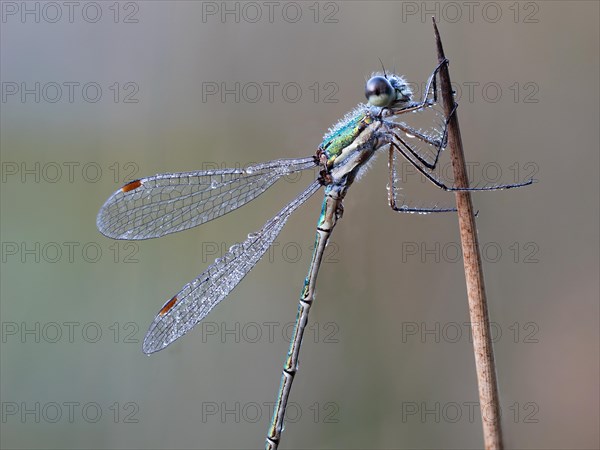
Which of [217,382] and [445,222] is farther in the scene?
[217,382]

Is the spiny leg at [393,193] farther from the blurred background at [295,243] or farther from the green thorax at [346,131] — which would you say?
the blurred background at [295,243]

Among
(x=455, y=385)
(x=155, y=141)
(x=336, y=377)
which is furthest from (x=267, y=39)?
(x=455, y=385)

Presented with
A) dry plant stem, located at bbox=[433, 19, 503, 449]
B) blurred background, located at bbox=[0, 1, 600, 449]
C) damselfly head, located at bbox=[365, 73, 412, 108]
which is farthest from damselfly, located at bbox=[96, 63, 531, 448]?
dry plant stem, located at bbox=[433, 19, 503, 449]

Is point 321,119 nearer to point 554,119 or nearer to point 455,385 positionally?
point 554,119

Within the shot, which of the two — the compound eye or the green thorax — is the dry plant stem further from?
the green thorax

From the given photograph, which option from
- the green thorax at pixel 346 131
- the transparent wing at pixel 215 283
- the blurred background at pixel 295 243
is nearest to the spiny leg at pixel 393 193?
the green thorax at pixel 346 131

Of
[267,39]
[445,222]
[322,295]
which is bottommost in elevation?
[322,295]

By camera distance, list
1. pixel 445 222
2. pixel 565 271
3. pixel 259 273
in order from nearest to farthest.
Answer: pixel 565 271 → pixel 445 222 → pixel 259 273
